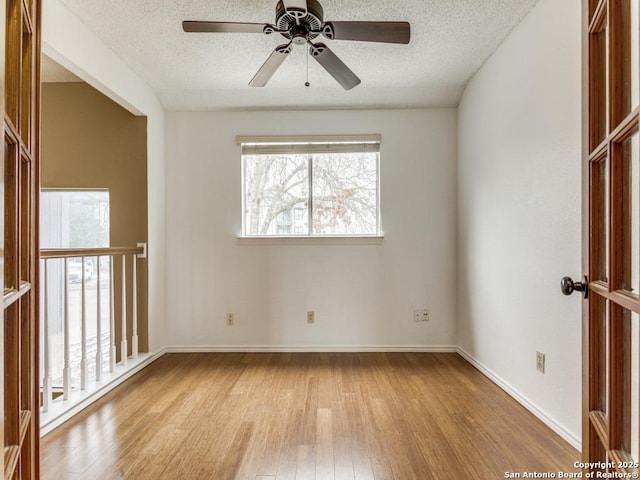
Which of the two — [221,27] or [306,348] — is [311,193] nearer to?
[306,348]

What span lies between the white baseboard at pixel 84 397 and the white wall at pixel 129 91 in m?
0.31

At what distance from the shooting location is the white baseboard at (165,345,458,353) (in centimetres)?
360

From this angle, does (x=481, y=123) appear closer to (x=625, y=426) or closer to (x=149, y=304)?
(x=625, y=426)

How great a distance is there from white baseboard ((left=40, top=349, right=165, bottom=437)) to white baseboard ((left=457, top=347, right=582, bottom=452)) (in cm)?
278

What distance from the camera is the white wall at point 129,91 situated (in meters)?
2.20

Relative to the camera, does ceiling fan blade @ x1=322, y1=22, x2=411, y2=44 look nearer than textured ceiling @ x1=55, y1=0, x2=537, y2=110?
Yes

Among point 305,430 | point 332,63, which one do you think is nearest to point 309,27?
point 332,63

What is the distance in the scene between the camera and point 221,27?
1967mm

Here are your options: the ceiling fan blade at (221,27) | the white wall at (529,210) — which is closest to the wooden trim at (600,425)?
the white wall at (529,210)

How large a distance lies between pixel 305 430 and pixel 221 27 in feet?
7.33

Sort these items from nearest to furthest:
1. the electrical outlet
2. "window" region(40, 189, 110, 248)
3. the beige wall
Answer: the electrical outlet < the beige wall < "window" region(40, 189, 110, 248)

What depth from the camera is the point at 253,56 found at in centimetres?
286

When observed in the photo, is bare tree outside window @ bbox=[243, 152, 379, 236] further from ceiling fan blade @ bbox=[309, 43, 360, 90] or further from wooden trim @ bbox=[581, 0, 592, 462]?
wooden trim @ bbox=[581, 0, 592, 462]

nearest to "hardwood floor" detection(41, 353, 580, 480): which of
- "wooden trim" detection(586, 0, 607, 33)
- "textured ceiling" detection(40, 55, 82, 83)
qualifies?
"wooden trim" detection(586, 0, 607, 33)
